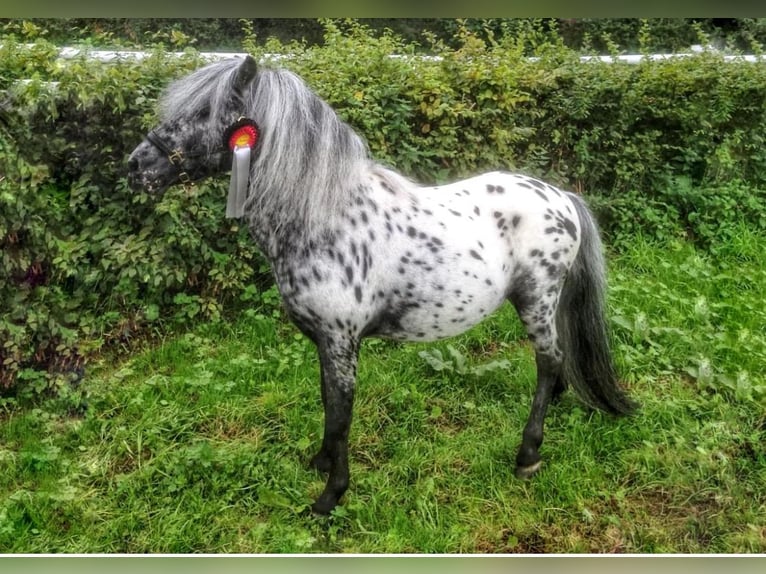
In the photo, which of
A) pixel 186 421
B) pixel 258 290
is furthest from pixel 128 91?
pixel 186 421

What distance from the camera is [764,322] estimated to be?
240 centimetres

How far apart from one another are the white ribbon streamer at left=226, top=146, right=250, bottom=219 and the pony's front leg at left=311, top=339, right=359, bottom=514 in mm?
432

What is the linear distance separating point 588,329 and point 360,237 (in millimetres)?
857

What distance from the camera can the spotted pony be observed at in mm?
1621

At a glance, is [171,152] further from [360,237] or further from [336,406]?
[336,406]

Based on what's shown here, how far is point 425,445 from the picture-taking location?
217cm

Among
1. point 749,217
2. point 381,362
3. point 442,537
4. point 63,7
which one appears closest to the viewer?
point 63,7

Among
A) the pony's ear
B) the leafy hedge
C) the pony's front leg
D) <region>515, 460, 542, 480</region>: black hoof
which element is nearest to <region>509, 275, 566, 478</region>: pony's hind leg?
<region>515, 460, 542, 480</region>: black hoof

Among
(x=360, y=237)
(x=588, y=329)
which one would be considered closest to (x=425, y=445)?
(x=588, y=329)

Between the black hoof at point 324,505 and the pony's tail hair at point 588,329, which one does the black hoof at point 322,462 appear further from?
the pony's tail hair at point 588,329

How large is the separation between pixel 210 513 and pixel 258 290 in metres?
0.95

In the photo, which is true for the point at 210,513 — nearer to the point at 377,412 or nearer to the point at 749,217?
the point at 377,412

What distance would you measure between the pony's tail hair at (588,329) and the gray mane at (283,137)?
0.81 m

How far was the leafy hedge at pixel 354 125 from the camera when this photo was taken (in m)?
2.31
